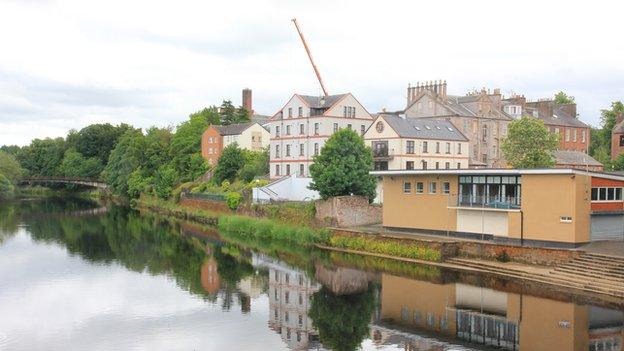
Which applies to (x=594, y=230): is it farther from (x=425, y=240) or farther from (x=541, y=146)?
(x=541, y=146)

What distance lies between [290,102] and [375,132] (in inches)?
449

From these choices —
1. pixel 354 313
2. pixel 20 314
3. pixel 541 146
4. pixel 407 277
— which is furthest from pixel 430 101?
pixel 20 314

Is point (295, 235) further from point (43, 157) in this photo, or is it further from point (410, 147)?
point (43, 157)

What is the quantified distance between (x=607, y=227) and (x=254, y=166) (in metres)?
39.9

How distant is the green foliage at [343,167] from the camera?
46.9 meters

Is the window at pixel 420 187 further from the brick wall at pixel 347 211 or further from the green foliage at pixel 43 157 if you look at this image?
the green foliage at pixel 43 157

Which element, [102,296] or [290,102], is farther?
[290,102]

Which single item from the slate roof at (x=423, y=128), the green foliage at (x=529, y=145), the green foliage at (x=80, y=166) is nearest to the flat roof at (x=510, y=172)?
the green foliage at (x=529, y=145)

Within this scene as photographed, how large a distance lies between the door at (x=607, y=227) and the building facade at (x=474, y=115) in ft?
95.0

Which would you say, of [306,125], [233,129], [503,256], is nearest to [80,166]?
[233,129]

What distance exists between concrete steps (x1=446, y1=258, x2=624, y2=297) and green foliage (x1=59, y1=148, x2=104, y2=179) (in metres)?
91.0

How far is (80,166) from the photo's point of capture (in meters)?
115

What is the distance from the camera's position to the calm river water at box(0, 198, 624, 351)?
Answer: 24188 millimetres

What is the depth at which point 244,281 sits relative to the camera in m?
36.3
